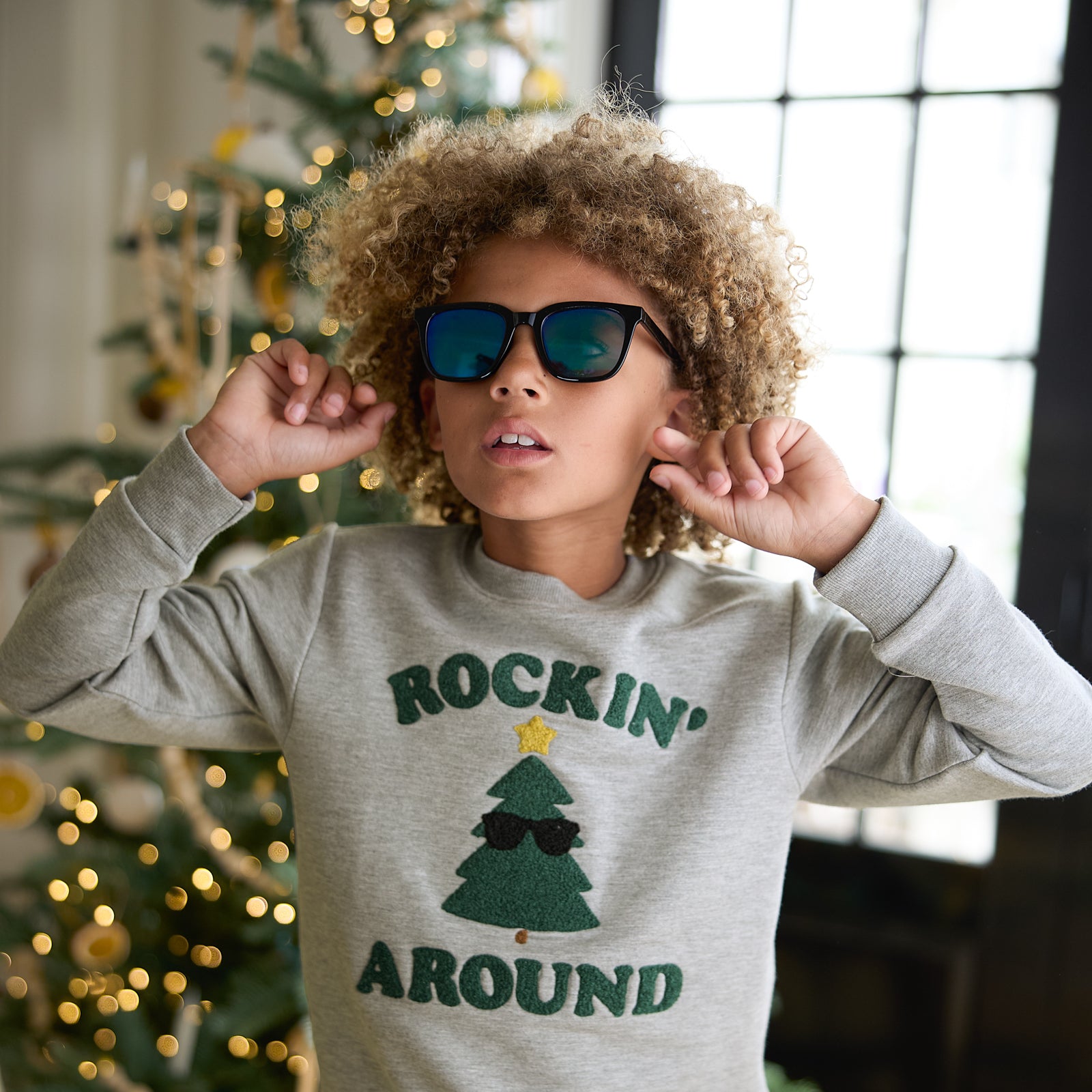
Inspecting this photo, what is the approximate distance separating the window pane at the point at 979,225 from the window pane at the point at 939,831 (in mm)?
883

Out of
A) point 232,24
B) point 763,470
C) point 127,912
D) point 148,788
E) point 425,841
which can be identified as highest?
point 232,24

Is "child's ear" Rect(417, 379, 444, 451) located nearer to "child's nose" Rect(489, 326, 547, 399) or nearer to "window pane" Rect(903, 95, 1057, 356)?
"child's nose" Rect(489, 326, 547, 399)

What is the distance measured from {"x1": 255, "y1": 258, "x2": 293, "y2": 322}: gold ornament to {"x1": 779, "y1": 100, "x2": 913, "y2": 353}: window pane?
996 mm

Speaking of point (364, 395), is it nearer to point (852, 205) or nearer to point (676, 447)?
point (676, 447)

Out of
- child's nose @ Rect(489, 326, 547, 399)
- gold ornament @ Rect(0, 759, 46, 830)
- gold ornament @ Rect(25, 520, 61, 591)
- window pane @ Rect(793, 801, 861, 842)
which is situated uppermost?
child's nose @ Rect(489, 326, 547, 399)

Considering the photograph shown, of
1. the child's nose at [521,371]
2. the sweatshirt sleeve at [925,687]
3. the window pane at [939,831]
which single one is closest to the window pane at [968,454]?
the window pane at [939,831]

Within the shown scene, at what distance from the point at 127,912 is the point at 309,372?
1307 millimetres

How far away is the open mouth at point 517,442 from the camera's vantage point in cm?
92

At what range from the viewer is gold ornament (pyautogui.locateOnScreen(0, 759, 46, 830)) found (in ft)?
5.83

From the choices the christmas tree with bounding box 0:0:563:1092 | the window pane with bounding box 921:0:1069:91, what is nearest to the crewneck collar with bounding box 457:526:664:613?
the christmas tree with bounding box 0:0:563:1092

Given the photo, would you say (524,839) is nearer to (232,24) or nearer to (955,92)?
(955,92)

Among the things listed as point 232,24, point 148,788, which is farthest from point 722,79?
point 148,788

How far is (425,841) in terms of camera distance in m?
0.92

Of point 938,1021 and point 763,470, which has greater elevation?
point 763,470
